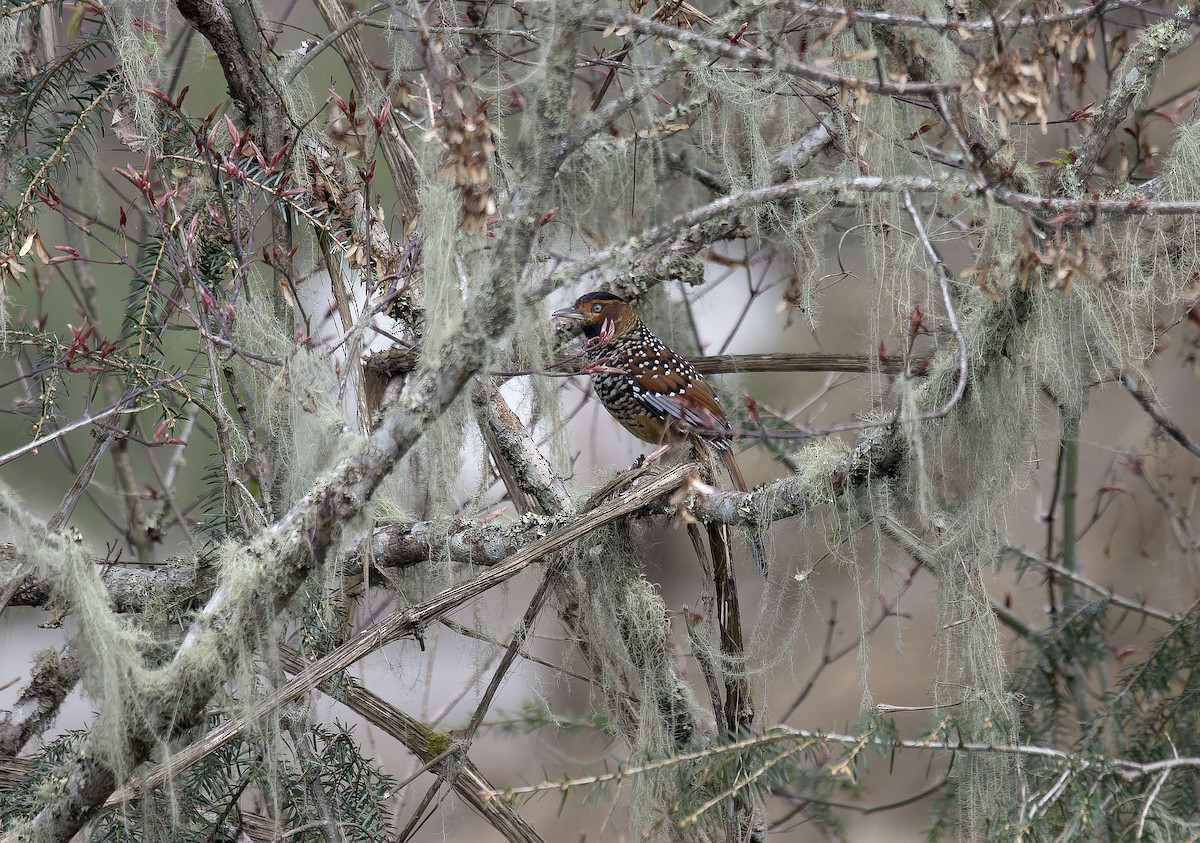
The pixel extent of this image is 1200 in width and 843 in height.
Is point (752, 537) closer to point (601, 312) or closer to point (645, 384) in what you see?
point (645, 384)

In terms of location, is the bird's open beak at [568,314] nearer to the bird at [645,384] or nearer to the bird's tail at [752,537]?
the bird at [645,384]

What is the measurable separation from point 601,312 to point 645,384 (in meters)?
0.36

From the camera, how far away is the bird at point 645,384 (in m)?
3.20

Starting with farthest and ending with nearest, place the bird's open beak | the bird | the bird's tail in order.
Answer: the bird's open beak
the bird
the bird's tail

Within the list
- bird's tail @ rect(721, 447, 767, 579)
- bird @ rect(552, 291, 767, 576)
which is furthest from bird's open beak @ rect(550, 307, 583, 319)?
bird's tail @ rect(721, 447, 767, 579)

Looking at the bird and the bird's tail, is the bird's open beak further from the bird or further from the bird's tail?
the bird's tail

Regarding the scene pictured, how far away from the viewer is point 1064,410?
2.46 m

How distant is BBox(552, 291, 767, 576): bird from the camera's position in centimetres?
320

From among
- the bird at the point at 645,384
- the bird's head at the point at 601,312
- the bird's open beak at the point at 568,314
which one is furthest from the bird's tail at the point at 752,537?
the bird's open beak at the point at 568,314

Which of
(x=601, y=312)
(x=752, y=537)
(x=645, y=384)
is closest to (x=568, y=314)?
(x=601, y=312)

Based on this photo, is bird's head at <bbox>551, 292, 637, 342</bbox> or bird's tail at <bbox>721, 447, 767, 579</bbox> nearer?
bird's tail at <bbox>721, 447, 767, 579</bbox>

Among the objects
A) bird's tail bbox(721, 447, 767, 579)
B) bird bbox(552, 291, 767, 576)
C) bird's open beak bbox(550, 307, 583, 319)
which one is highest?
bird's open beak bbox(550, 307, 583, 319)

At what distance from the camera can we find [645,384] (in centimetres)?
331

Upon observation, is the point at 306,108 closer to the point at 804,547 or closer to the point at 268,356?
the point at 268,356
